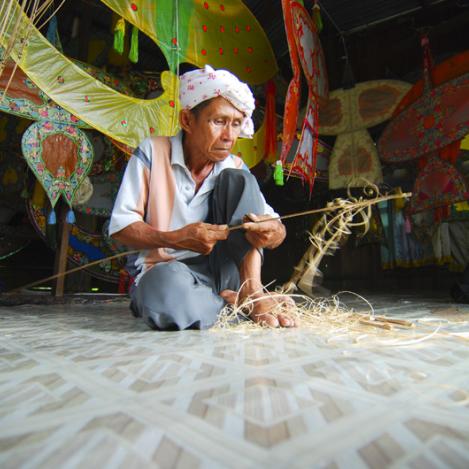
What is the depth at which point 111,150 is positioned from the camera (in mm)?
3271

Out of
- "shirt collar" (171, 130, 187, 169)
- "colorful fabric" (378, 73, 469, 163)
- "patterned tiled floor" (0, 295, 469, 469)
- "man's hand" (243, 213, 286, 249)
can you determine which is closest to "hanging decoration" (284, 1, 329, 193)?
"colorful fabric" (378, 73, 469, 163)

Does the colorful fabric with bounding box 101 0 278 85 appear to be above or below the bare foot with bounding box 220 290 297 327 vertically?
above

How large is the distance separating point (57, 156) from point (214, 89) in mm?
1550

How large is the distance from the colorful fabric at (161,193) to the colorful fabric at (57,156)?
1.34 m

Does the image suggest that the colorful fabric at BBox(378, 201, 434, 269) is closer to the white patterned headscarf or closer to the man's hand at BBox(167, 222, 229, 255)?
the white patterned headscarf

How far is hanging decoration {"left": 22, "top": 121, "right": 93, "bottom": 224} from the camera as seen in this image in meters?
2.33

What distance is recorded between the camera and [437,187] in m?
2.78

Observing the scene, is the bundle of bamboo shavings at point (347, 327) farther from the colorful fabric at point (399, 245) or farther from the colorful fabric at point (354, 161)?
the colorful fabric at point (399, 245)

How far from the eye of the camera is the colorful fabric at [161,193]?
123cm

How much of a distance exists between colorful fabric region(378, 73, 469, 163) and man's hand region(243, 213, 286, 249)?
2150 mm

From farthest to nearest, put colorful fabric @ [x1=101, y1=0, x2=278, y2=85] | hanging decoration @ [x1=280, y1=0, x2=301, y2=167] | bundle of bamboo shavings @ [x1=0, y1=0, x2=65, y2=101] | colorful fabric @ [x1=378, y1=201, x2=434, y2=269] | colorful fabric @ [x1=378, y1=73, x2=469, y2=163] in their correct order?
colorful fabric @ [x1=378, y1=201, x2=434, y2=269], colorful fabric @ [x1=378, y1=73, x2=469, y2=163], hanging decoration @ [x1=280, y1=0, x2=301, y2=167], colorful fabric @ [x1=101, y1=0, x2=278, y2=85], bundle of bamboo shavings @ [x1=0, y1=0, x2=65, y2=101]

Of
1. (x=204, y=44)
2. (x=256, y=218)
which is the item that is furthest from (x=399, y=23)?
(x=256, y=218)

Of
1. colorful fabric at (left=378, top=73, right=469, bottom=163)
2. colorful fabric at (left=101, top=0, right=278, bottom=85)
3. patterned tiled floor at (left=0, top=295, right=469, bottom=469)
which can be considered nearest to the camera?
patterned tiled floor at (left=0, top=295, right=469, bottom=469)

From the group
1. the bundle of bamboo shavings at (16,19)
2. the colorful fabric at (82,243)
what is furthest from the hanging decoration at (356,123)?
the bundle of bamboo shavings at (16,19)
